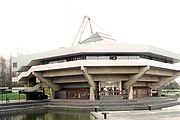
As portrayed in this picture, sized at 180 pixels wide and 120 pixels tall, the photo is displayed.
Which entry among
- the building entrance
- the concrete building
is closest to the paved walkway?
the concrete building

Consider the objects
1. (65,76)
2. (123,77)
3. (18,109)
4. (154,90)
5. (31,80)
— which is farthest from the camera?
(31,80)

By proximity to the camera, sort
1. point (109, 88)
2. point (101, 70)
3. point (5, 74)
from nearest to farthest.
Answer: point (101, 70), point (109, 88), point (5, 74)

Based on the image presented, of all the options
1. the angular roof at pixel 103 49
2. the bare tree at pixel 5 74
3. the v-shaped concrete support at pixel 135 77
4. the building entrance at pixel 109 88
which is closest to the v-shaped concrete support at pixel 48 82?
the angular roof at pixel 103 49

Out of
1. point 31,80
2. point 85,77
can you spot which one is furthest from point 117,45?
point 31,80

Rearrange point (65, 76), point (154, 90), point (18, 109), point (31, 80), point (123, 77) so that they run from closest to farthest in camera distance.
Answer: point (18, 109)
point (123, 77)
point (65, 76)
point (154, 90)
point (31, 80)

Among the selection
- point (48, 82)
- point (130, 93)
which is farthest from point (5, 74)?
point (130, 93)

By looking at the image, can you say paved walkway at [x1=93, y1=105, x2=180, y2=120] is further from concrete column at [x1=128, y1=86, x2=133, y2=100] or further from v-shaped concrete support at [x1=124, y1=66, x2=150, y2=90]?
concrete column at [x1=128, y1=86, x2=133, y2=100]

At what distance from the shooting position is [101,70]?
125 ft

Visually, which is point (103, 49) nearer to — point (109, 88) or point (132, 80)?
point (109, 88)

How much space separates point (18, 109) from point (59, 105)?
20.3 ft

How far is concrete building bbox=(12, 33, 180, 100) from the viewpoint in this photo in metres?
37.8

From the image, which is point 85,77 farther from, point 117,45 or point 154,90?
point 154,90

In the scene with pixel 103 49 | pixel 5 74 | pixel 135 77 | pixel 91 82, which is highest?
pixel 103 49

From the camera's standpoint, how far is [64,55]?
138 feet
